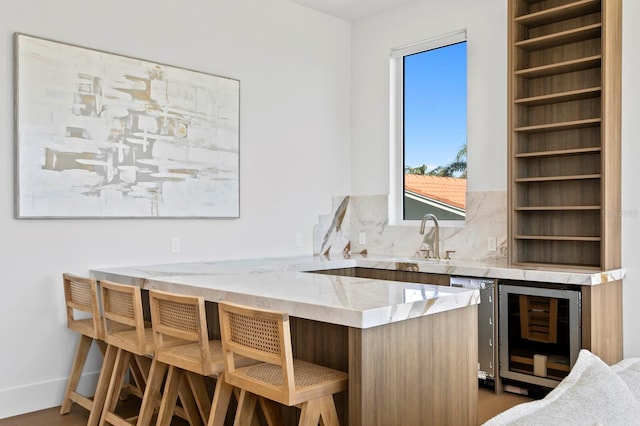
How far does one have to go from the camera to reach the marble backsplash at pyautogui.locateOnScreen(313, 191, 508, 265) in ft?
14.4

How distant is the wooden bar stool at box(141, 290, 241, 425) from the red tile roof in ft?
8.86

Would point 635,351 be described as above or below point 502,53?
below

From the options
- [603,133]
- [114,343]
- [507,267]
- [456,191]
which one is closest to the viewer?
[114,343]

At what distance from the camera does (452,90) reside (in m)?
4.85

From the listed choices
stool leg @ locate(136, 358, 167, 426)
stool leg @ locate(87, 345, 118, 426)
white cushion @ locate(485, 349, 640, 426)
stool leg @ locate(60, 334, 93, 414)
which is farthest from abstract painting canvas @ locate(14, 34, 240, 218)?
white cushion @ locate(485, 349, 640, 426)

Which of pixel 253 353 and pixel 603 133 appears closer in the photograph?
pixel 253 353

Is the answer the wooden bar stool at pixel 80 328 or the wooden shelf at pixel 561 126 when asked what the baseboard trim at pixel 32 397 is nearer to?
the wooden bar stool at pixel 80 328

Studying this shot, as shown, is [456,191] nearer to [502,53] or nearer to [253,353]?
[502,53]

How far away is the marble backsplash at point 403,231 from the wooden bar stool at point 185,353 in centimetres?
243

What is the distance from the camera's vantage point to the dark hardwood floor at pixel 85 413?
3.27 m

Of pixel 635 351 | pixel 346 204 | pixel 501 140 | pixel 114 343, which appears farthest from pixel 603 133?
pixel 114 343

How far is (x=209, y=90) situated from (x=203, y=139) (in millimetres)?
384

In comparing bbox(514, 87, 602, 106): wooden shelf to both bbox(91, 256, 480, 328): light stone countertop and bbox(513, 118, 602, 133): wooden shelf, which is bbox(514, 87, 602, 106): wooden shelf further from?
bbox(91, 256, 480, 328): light stone countertop

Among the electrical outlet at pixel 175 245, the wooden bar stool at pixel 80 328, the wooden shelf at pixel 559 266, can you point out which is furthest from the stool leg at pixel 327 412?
the electrical outlet at pixel 175 245
